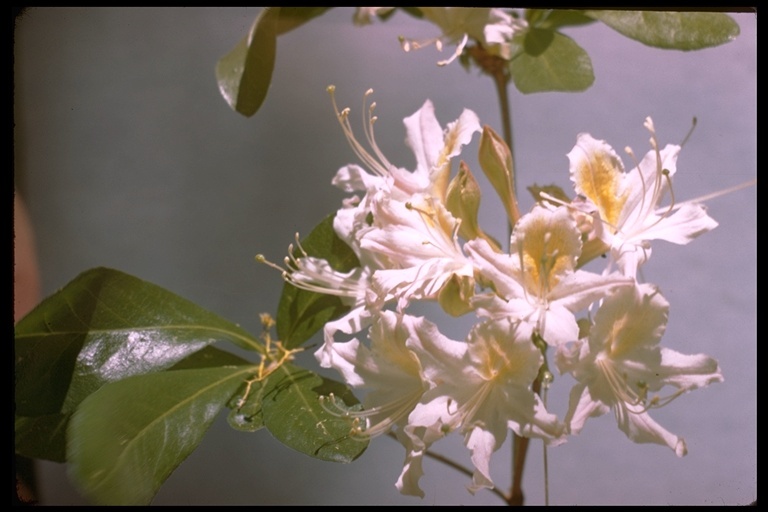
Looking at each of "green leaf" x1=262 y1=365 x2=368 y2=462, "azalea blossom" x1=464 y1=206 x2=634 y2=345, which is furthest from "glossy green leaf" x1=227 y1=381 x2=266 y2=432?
"azalea blossom" x1=464 y1=206 x2=634 y2=345

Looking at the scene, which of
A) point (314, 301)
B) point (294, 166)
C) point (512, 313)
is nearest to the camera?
point (512, 313)

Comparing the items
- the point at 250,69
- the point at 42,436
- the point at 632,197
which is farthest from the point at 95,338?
the point at 632,197

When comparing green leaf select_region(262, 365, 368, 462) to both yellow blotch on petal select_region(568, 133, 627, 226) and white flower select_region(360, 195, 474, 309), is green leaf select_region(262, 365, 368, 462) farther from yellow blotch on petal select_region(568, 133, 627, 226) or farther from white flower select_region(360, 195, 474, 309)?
yellow blotch on petal select_region(568, 133, 627, 226)

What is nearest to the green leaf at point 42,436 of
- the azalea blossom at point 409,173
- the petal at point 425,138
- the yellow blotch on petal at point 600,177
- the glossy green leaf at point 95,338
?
the glossy green leaf at point 95,338

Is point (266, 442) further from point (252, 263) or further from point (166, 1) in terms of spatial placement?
point (166, 1)

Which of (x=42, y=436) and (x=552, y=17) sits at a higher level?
(x=552, y=17)

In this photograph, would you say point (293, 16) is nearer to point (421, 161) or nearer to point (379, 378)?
point (421, 161)
